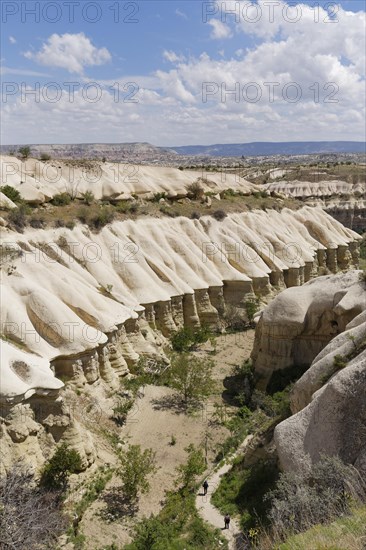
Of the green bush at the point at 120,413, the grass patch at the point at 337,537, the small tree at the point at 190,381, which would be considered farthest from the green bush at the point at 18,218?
the grass patch at the point at 337,537

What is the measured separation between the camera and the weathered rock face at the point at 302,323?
20219mm

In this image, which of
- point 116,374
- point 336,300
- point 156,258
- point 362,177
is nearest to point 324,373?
point 336,300

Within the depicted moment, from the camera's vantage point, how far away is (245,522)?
12.5m

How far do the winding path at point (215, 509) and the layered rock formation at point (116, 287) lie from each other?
391 centimetres

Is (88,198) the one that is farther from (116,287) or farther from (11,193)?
(116,287)

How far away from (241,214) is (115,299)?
61.4 feet

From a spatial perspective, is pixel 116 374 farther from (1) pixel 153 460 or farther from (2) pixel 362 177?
(2) pixel 362 177

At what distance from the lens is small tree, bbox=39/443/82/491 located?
14.1 m

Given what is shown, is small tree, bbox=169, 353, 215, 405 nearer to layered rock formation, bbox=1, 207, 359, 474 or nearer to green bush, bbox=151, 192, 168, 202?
layered rock formation, bbox=1, 207, 359, 474

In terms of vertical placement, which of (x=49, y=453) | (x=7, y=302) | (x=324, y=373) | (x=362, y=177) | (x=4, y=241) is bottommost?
(x=49, y=453)

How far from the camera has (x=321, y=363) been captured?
14.1 m

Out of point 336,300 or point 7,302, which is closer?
point 7,302

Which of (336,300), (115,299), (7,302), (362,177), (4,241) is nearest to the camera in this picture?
(7,302)

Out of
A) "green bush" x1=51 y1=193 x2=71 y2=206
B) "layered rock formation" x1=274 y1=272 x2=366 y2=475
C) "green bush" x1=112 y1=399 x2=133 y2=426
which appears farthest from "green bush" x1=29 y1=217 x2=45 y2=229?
"layered rock formation" x1=274 y1=272 x2=366 y2=475
